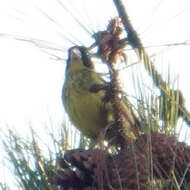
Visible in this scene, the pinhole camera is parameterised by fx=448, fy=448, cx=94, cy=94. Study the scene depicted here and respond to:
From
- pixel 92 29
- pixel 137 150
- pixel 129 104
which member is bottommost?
pixel 137 150

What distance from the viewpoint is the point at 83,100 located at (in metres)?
2.22

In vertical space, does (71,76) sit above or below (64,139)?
above

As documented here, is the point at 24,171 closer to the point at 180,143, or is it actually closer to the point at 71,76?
the point at 180,143

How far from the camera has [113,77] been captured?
1251 millimetres

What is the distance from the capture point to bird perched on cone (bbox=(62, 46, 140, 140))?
2035 millimetres

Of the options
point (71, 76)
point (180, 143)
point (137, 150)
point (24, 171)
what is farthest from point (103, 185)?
point (71, 76)

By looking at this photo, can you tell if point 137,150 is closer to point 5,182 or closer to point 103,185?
point 103,185

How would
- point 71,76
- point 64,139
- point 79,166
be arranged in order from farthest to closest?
point 71,76 → point 64,139 → point 79,166

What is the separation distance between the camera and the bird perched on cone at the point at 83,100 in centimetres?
204

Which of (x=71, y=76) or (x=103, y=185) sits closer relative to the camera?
(x=103, y=185)

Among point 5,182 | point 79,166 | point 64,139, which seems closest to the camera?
point 79,166

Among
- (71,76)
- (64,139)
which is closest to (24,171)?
(64,139)

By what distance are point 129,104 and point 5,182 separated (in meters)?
0.47

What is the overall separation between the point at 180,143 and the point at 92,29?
408mm
